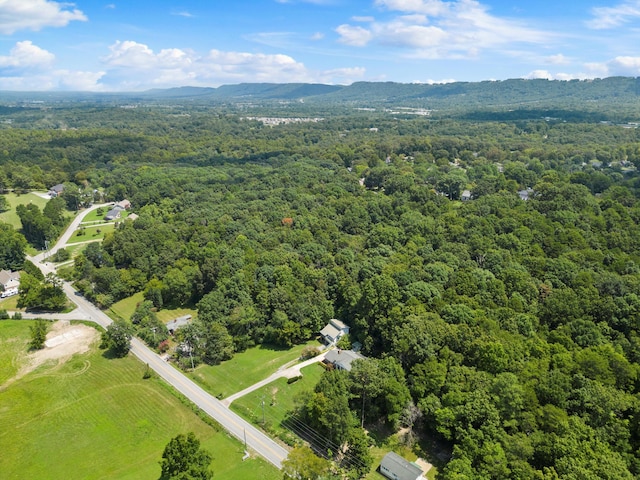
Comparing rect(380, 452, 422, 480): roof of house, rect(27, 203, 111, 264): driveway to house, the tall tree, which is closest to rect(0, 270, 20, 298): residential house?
rect(27, 203, 111, 264): driveway to house

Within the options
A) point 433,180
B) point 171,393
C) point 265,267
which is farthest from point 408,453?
point 433,180

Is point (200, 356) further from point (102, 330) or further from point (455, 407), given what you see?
point (455, 407)

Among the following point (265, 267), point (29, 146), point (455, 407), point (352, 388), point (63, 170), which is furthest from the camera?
point (29, 146)

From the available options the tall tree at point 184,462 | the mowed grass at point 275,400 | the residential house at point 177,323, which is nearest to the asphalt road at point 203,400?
the mowed grass at point 275,400

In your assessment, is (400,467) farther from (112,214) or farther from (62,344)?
(112,214)

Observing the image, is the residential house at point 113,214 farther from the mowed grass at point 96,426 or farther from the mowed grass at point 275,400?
the mowed grass at point 275,400

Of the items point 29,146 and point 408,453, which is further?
point 29,146
